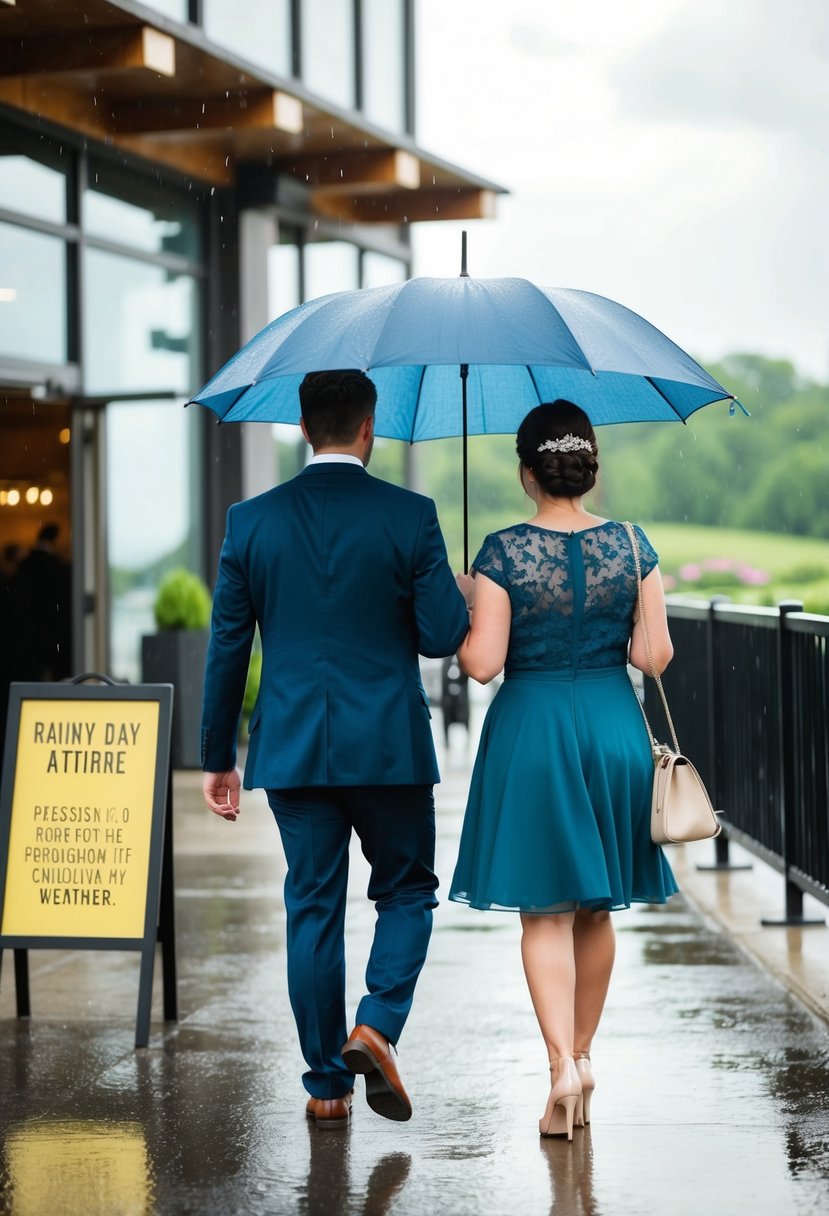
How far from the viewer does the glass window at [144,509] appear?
1537cm

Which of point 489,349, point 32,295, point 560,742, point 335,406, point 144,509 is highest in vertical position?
point 32,295

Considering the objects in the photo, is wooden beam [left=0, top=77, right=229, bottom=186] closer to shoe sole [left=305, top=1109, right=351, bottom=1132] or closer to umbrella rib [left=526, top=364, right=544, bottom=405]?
umbrella rib [left=526, top=364, right=544, bottom=405]

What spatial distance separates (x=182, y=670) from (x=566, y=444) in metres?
10.2

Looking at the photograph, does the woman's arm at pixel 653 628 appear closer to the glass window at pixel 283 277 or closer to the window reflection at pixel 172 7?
the window reflection at pixel 172 7

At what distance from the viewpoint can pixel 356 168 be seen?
17.0m

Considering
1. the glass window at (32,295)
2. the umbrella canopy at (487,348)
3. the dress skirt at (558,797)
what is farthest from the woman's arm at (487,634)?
the glass window at (32,295)

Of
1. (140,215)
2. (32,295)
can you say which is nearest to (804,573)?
(140,215)

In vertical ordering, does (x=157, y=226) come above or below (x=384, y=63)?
below

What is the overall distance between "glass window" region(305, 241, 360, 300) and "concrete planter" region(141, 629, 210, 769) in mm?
5139

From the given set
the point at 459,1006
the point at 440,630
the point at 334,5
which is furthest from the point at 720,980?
the point at 334,5

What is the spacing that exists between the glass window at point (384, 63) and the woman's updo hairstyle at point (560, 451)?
14.5m

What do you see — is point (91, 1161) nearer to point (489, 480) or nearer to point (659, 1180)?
point (659, 1180)

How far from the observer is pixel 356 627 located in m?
4.49

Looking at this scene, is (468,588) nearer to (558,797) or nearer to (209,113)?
(558,797)
